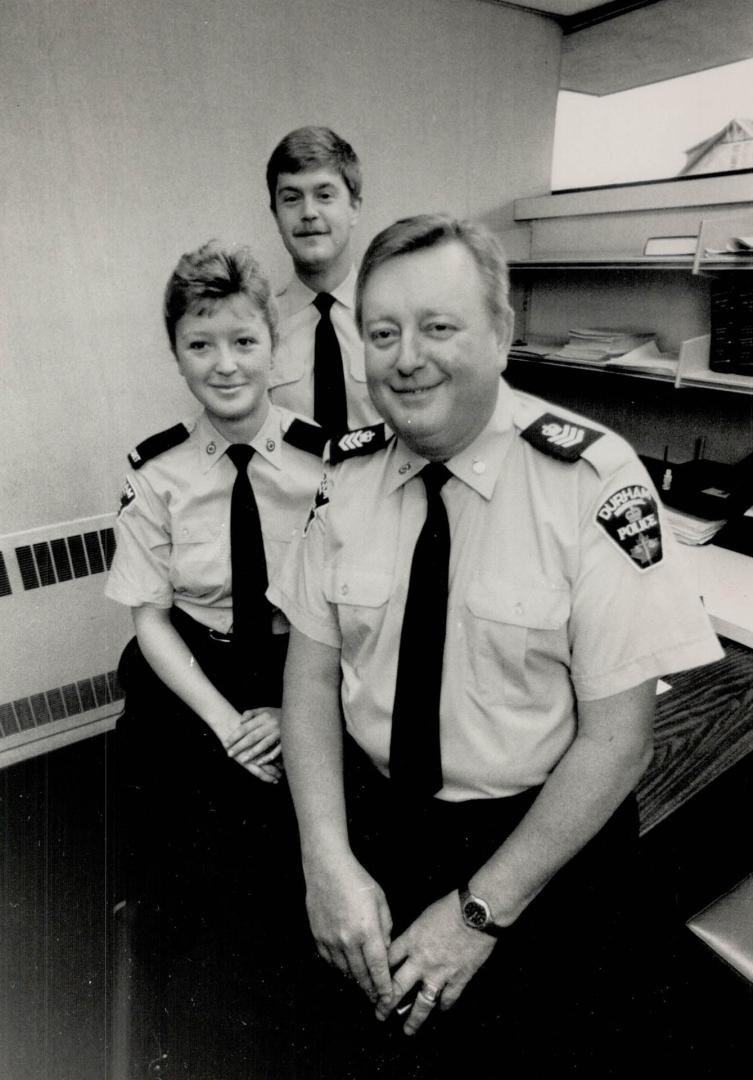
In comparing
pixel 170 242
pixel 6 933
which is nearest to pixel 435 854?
pixel 6 933

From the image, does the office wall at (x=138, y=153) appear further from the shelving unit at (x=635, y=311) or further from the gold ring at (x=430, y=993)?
the gold ring at (x=430, y=993)

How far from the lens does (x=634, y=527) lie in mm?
1040

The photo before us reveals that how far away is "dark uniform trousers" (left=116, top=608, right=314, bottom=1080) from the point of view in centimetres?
126

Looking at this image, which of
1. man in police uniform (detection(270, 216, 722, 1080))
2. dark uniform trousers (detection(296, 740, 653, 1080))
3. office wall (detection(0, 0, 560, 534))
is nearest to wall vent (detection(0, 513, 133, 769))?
office wall (detection(0, 0, 560, 534))

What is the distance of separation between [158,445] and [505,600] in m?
1.03

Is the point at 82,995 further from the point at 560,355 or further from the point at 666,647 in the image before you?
the point at 560,355

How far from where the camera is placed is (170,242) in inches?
96.5

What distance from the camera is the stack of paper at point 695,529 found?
218 cm

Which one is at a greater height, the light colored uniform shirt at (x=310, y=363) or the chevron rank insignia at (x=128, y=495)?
the light colored uniform shirt at (x=310, y=363)

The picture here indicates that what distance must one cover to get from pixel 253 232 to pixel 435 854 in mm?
2357

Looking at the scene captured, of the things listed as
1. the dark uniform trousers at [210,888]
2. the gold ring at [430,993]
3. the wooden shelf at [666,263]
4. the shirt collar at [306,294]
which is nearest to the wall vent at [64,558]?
the dark uniform trousers at [210,888]

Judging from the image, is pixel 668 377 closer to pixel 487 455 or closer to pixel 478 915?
pixel 487 455

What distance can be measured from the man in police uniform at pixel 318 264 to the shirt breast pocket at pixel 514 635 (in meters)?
1.19

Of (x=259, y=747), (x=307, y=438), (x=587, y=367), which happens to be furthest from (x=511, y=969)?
(x=587, y=367)
